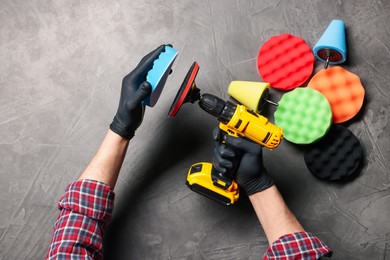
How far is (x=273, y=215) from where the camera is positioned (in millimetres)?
1104

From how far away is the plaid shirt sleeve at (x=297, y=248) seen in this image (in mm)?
1017

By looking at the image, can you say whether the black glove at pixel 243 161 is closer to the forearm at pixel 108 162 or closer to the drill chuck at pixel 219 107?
the drill chuck at pixel 219 107

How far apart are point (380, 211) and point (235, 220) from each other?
41 centimetres

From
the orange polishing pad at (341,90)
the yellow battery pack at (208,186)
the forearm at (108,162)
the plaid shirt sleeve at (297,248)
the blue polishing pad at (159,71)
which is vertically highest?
the blue polishing pad at (159,71)

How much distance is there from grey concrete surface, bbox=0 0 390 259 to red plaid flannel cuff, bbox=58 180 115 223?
0.22 meters

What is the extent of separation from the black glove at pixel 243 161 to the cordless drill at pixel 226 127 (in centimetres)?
1

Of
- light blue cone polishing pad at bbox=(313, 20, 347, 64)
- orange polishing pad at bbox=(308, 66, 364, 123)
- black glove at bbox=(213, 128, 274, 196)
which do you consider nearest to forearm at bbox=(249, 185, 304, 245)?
black glove at bbox=(213, 128, 274, 196)

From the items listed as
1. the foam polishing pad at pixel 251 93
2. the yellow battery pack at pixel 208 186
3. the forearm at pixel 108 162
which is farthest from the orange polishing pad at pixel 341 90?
the forearm at pixel 108 162

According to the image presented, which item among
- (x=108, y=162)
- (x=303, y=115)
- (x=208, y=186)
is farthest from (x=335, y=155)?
(x=108, y=162)

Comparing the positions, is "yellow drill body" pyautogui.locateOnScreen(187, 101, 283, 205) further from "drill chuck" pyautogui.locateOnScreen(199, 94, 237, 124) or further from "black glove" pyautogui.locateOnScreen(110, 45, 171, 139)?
"black glove" pyautogui.locateOnScreen(110, 45, 171, 139)

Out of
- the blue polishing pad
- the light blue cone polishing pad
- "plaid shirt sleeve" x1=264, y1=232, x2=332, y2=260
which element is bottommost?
"plaid shirt sleeve" x1=264, y1=232, x2=332, y2=260

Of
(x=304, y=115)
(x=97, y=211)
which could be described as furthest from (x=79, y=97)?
(x=304, y=115)

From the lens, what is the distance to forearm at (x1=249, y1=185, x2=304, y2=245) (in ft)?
3.56

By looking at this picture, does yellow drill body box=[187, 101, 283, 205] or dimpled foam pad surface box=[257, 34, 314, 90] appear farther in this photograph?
dimpled foam pad surface box=[257, 34, 314, 90]
